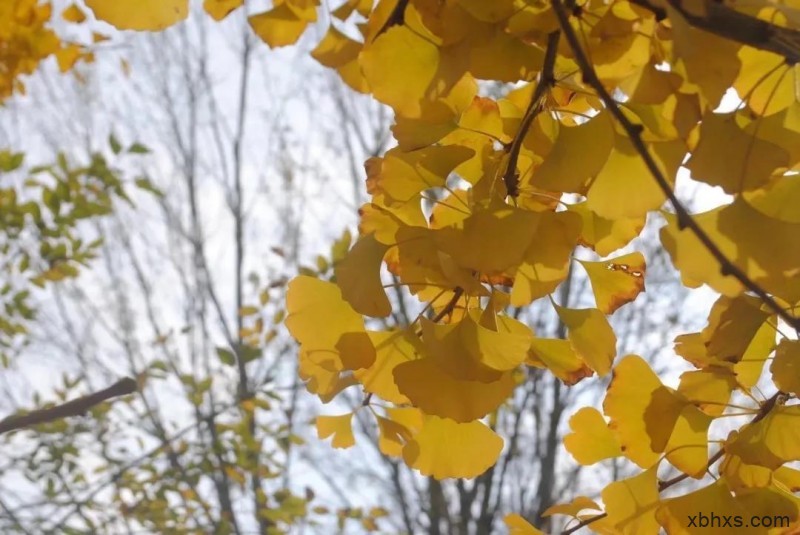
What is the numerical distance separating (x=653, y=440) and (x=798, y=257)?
13 centimetres

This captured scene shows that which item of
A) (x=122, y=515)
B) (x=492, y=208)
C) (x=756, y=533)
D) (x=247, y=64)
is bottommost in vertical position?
(x=756, y=533)

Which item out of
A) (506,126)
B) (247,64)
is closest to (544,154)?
(506,126)

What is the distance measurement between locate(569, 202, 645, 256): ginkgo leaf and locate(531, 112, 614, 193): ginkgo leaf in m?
0.06

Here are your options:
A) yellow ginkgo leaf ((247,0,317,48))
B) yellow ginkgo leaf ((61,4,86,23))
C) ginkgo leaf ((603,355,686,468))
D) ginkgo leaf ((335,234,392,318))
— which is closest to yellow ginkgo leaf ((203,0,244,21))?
yellow ginkgo leaf ((247,0,317,48))

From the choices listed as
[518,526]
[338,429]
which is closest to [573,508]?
[518,526]

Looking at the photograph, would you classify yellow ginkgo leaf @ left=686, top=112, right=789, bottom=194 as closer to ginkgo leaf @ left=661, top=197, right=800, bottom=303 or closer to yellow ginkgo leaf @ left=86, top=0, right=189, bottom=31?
ginkgo leaf @ left=661, top=197, right=800, bottom=303

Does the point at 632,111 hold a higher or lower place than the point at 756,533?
higher

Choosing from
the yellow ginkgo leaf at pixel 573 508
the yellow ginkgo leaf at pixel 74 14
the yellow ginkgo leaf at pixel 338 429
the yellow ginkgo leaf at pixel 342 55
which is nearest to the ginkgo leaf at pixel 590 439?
the yellow ginkgo leaf at pixel 573 508

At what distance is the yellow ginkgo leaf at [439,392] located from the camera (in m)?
0.33

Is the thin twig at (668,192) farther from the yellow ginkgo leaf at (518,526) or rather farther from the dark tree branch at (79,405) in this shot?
the dark tree branch at (79,405)

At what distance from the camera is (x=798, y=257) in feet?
0.86

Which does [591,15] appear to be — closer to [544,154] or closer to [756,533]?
[544,154]

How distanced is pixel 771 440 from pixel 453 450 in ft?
0.50

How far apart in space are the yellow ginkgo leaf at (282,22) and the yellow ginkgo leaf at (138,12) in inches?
2.1
